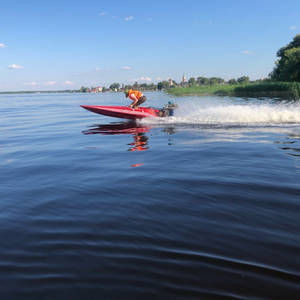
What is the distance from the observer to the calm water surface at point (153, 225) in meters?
2.78

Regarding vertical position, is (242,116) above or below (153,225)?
above

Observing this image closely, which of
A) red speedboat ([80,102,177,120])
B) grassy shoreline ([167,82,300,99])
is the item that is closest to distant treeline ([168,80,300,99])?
grassy shoreline ([167,82,300,99])

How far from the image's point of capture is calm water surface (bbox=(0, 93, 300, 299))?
2783mm

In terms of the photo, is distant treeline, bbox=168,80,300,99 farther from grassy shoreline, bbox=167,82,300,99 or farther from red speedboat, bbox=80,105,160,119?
red speedboat, bbox=80,105,160,119

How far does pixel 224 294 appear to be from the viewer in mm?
2592

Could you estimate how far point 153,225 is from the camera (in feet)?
13.4

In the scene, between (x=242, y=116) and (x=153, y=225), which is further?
(x=242, y=116)

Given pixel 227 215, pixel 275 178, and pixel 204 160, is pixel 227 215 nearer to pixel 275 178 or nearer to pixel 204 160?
pixel 275 178

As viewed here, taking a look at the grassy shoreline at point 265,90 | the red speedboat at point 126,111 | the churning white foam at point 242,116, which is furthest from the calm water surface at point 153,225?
the grassy shoreline at point 265,90

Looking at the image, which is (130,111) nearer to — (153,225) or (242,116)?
(242,116)

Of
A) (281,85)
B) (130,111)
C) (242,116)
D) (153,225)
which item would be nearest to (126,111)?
(130,111)

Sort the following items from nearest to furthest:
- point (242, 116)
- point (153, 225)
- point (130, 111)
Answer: point (153, 225)
point (242, 116)
point (130, 111)

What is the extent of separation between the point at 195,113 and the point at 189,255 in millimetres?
17732

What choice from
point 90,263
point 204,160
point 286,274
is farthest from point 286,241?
point 204,160
